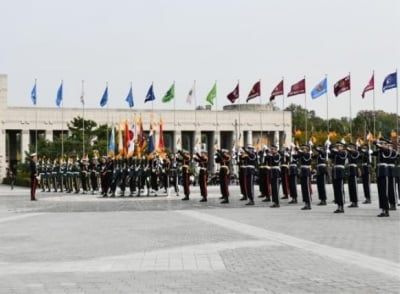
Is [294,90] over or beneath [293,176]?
over

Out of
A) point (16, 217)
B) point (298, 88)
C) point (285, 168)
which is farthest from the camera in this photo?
point (298, 88)

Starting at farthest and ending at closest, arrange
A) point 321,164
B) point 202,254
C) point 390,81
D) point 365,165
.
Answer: point 390,81, point 365,165, point 321,164, point 202,254

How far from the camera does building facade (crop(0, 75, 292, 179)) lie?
90.1m

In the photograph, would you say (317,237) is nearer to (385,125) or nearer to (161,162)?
(161,162)

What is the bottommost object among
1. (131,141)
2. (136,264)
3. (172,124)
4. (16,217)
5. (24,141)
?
(136,264)

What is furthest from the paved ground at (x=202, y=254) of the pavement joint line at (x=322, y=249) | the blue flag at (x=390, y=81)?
the blue flag at (x=390, y=81)

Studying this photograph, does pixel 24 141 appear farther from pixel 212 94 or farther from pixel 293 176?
pixel 293 176

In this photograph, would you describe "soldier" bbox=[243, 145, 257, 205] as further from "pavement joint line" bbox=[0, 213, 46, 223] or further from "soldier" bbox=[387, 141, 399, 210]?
"pavement joint line" bbox=[0, 213, 46, 223]

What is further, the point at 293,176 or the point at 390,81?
the point at 390,81

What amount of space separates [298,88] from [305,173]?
45.7 feet

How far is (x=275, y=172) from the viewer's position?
23.7m

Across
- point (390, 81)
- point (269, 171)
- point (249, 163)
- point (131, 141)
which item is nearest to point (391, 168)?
point (269, 171)

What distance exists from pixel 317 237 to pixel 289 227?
2.13 m

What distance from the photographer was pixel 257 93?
38281 mm
